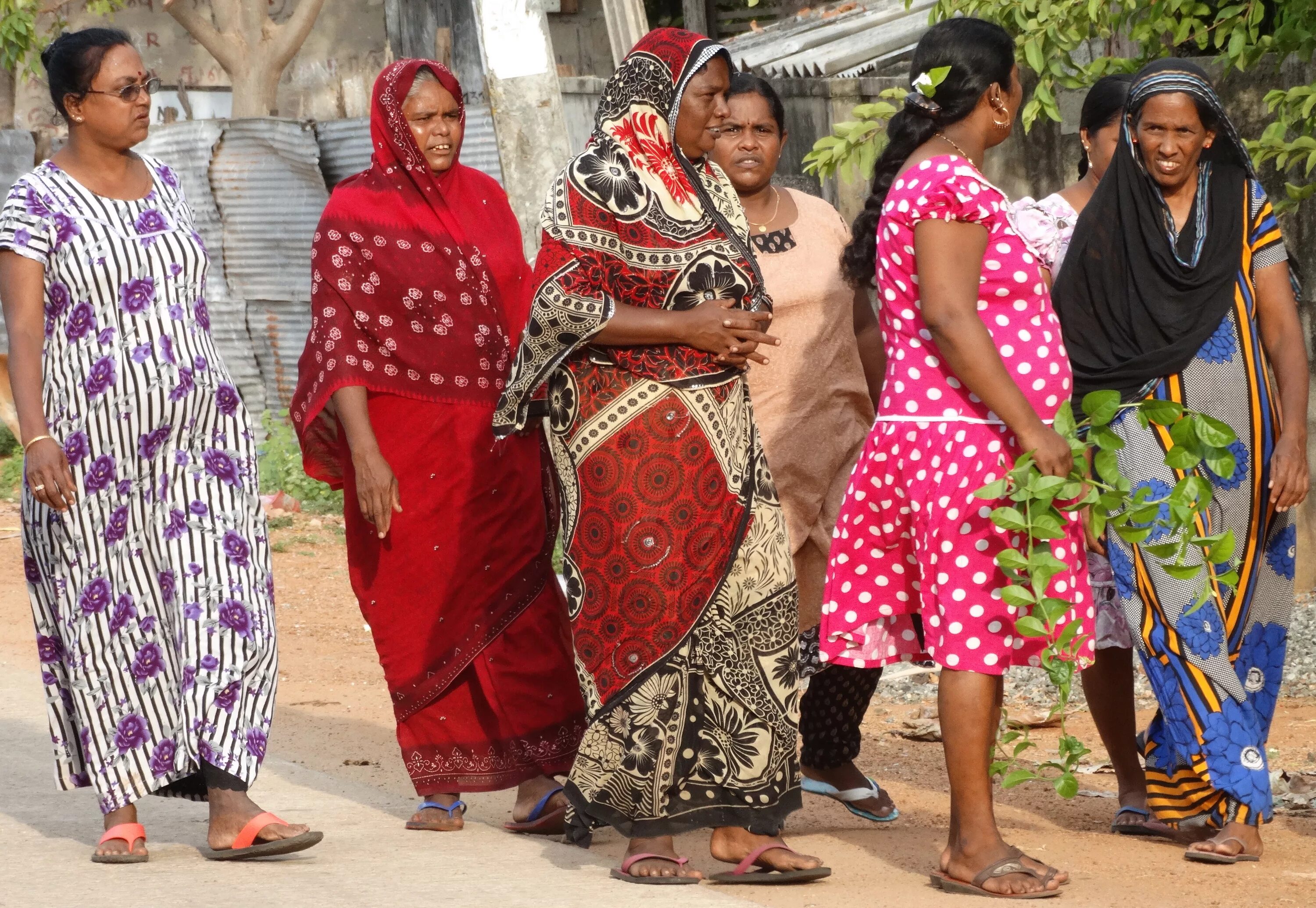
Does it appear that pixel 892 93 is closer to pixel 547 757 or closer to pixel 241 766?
pixel 547 757

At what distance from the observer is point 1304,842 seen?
4.40m

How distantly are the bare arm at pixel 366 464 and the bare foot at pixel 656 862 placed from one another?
4.01ft

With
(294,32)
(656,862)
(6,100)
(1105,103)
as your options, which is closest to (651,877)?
(656,862)

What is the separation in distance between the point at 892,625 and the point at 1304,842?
126 centimetres

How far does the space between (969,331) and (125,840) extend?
8.22 ft

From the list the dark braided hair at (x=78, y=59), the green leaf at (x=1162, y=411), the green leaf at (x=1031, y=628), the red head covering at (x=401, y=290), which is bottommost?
the green leaf at (x=1031, y=628)

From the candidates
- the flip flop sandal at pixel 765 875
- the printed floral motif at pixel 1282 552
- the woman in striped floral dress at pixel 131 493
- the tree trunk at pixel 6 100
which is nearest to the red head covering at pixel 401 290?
the woman in striped floral dress at pixel 131 493

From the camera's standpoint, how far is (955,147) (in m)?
4.00

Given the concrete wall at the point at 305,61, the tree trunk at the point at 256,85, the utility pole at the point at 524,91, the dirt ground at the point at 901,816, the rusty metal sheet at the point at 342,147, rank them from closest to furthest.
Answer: the dirt ground at the point at 901,816, the utility pole at the point at 524,91, the rusty metal sheet at the point at 342,147, the tree trunk at the point at 256,85, the concrete wall at the point at 305,61

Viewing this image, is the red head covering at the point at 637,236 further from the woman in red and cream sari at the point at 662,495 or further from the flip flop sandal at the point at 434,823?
the flip flop sandal at the point at 434,823

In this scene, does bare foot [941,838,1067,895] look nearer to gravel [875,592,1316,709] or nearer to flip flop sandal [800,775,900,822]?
flip flop sandal [800,775,900,822]

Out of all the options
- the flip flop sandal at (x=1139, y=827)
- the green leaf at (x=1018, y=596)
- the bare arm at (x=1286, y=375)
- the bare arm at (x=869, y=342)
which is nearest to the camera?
the green leaf at (x=1018, y=596)

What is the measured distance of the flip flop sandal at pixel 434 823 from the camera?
15.6 ft

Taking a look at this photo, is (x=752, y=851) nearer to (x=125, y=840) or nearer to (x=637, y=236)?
(x=637, y=236)
